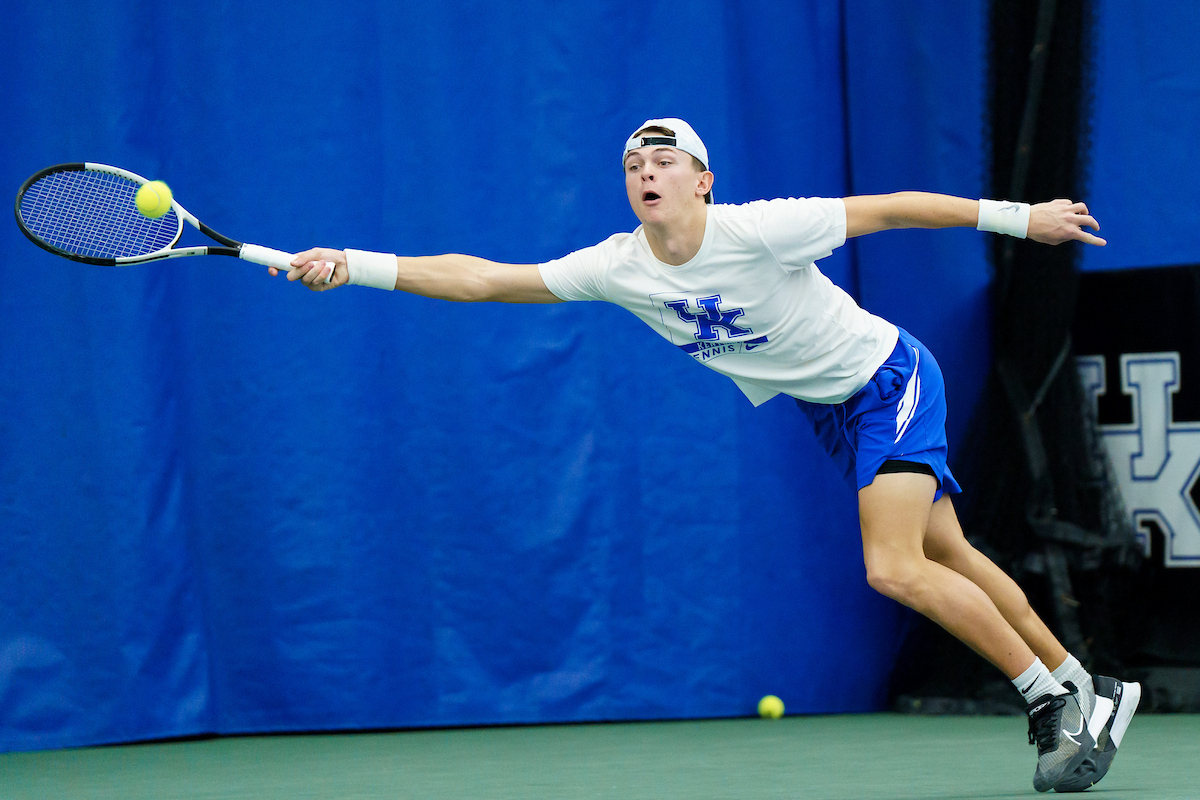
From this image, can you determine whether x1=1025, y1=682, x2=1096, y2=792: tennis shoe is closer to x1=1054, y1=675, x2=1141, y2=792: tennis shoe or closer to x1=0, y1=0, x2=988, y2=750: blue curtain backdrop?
x1=1054, y1=675, x2=1141, y2=792: tennis shoe

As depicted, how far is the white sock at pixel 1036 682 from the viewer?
3.43m

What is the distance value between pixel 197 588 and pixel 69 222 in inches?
60.2

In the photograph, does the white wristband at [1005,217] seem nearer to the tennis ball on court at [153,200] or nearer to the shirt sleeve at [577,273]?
the shirt sleeve at [577,273]

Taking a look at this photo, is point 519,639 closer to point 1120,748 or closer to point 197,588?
point 197,588

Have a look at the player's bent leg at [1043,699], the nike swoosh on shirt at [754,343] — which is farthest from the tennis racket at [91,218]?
the player's bent leg at [1043,699]

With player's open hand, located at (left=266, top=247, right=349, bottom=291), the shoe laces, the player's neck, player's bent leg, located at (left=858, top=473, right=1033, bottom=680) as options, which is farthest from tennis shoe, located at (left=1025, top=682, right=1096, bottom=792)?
player's open hand, located at (left=266, top=247, right=349, bottom=291)

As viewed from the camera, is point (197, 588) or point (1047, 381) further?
point (1047, 381)

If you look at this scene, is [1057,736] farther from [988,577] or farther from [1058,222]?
[1058,222]

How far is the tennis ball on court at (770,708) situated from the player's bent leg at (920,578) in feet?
6.91

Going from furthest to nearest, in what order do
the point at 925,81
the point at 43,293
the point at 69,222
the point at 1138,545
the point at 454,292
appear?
the point at 925,81 < the point at 1138,545 < the point at 43,293 < the point at 69,222 < the point at 454,292

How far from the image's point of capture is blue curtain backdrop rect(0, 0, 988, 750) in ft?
16.0

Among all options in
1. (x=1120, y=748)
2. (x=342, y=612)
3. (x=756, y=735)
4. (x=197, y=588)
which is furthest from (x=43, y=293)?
(x=1120, y=748)

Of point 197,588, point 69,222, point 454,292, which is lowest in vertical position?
point 197,588

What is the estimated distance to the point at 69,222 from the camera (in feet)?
13.6
